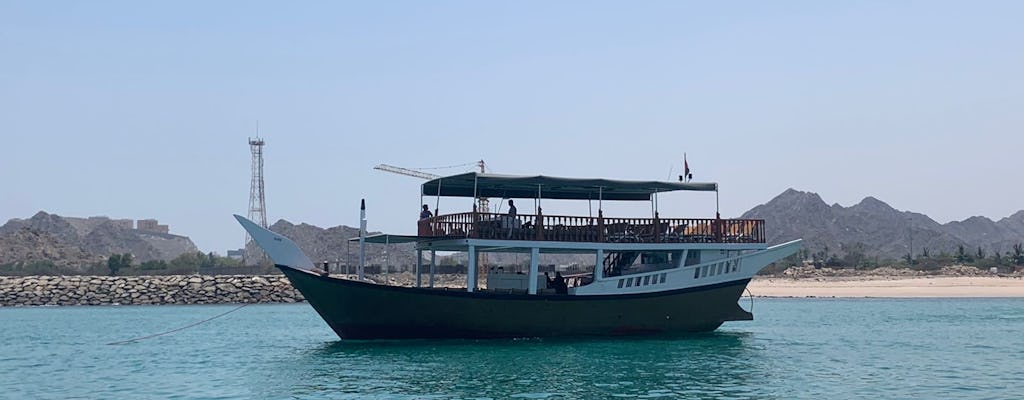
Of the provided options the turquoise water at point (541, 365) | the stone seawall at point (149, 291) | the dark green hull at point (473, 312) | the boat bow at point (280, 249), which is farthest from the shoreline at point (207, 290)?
the boat bow at point (280, 249)

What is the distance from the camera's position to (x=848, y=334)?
3097 cm

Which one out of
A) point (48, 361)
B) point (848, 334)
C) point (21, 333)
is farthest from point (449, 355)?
point (21, 333)

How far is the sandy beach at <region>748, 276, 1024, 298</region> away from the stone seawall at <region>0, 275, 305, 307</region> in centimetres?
3368

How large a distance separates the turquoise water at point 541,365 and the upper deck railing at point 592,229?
111 inches

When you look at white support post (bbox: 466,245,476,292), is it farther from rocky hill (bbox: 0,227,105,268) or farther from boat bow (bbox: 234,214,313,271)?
rocky hill (bbox: 0,227,105,268)

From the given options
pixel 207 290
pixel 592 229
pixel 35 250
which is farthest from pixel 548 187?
pixel 35 250

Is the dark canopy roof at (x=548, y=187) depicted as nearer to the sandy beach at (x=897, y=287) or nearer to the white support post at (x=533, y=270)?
the white support post at (x=533, y=270)

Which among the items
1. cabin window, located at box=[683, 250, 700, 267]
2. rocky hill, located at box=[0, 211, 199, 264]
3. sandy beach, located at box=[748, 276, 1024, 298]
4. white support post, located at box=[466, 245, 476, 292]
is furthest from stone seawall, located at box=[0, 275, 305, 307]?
cabin window, located at box=[683, 250, 700, 267]

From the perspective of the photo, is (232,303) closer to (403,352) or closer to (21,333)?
(21,333)

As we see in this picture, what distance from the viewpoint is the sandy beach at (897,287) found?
A: 6288 cm

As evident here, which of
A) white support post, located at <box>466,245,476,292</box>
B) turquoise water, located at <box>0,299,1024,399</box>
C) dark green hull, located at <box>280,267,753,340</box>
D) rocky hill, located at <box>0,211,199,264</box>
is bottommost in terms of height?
turquoise water, located at <box>0,299,1024,399</box>

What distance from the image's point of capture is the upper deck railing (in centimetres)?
2559

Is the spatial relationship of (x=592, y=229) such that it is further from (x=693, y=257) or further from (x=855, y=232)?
(x=855, y=232)

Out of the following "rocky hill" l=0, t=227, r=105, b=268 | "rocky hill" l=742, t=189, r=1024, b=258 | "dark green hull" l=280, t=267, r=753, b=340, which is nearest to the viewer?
"dark green hull" l=280, t=267, r=753, b=340
